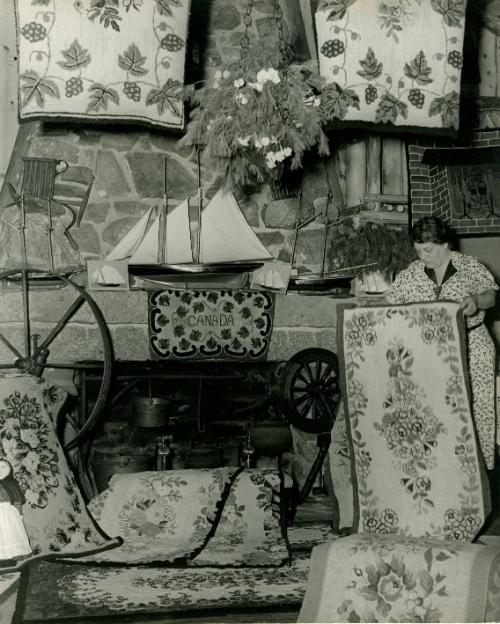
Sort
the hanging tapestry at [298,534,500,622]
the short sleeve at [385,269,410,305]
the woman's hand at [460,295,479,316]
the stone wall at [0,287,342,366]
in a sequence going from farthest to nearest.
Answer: the stone wall at [0,287,342,366] < the short sleeve at [385,269,410,305] < the woman's hand at [460,295,479,316] < the hanging tapestry at [298,534,500,622]

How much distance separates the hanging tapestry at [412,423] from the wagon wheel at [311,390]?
54.5 inches

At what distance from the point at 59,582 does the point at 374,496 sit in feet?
4.26

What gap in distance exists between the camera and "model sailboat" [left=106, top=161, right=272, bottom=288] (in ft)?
15.8

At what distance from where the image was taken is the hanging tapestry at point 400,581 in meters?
1.86

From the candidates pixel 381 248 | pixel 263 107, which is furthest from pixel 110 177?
pixel 381 248

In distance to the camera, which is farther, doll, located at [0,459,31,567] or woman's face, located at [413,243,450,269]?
woman's face, located at [413,243,450,269]

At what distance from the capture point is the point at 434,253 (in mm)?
3443

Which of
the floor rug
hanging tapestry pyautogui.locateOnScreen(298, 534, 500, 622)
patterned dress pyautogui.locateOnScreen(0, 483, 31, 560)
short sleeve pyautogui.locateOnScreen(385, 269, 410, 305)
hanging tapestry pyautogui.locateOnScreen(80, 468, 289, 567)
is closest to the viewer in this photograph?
hanging tapestry pyautogui.locateOnScreen(298, 534, 500, 622)

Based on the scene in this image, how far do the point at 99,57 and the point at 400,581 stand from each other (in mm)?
2417

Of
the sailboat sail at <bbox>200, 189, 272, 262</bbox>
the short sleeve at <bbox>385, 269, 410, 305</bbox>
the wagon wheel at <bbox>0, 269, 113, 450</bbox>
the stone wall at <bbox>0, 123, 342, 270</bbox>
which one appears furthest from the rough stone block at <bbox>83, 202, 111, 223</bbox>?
the short sleeve at <bbox>385, 269, 410, 305</bbox>

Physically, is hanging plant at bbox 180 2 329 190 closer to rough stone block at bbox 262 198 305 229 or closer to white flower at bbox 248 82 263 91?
white flower at bbox 248 82 263 91

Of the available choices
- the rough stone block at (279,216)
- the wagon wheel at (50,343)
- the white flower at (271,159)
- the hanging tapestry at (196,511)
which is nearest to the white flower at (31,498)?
the hanging tapestry at (196,511)

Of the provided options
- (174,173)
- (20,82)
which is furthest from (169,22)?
(174,173)

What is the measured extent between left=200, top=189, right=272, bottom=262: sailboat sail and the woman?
157cm
